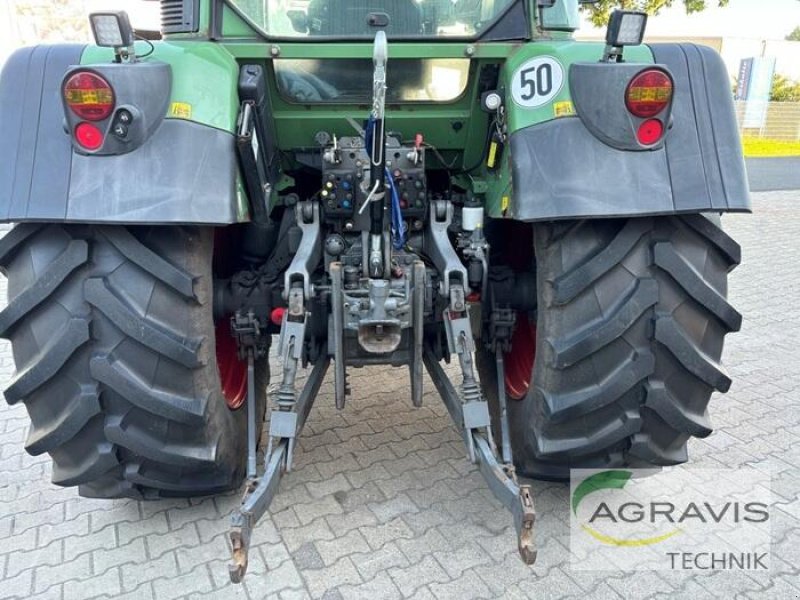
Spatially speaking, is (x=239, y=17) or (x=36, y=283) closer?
(x=36, y=283)

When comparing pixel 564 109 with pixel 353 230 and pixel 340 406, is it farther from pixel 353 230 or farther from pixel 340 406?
pixel 340 406

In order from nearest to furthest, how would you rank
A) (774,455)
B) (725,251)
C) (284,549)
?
(725,251) → (284,549) → (774,455)

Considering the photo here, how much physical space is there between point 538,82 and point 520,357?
1357 millimetres

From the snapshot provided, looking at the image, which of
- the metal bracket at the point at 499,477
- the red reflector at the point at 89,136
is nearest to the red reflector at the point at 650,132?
the metal bracket at the point at 499,477

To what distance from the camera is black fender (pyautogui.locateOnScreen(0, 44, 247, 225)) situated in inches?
80.8

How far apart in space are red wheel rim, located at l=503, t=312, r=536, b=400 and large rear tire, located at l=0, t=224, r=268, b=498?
4.60 feet

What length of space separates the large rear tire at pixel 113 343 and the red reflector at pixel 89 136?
266 mm

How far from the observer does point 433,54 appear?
272 cm

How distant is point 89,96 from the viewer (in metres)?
2.01

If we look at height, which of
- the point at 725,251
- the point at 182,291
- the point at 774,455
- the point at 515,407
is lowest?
the point at 774,455

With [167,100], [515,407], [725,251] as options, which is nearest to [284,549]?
[515,407]

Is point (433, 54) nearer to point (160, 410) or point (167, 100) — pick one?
point (167, 100)

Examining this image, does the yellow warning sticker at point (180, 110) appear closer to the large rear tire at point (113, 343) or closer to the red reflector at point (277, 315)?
the large rear tire at point (113, 343)

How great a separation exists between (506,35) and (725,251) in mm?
1295
